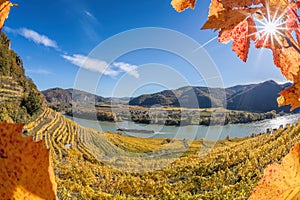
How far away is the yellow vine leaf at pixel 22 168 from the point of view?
0.56 ft

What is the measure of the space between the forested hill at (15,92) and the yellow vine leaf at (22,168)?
12.1 metres

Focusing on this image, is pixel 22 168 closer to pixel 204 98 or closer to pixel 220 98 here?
pixel 204 98

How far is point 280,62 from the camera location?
33cm

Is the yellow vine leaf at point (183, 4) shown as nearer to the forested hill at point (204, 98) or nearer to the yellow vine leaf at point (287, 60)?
the yellow vine leaf at point (287, 60)

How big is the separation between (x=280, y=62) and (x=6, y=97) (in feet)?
49.2

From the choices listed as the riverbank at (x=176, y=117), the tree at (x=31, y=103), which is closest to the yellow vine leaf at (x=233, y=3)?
the tree at (x=31, y=103)

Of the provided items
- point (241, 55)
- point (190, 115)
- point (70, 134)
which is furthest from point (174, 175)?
point (190, 115)

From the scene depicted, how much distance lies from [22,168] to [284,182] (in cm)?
19

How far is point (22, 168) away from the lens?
7.1 inches

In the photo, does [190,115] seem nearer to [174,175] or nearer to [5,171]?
[174,175]

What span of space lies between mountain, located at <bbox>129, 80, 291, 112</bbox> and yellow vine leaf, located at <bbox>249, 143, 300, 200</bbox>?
2275 centimetres

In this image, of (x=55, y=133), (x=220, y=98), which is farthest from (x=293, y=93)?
(x=220, y=98)

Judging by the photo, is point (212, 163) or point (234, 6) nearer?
point (234, 6)

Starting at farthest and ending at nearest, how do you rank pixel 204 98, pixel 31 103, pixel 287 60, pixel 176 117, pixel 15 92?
pixel 204 98, pixel 176 117, pixel 15 92, pixel 31 103, pixel 287 60
